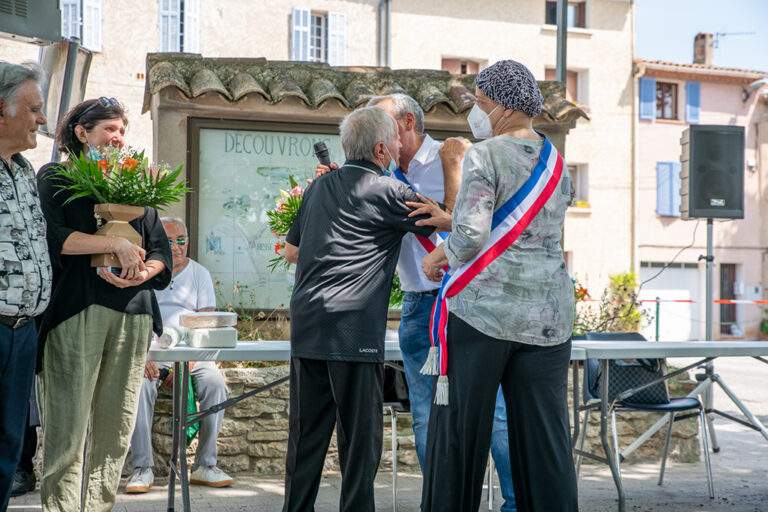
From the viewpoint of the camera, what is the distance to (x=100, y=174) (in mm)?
3209

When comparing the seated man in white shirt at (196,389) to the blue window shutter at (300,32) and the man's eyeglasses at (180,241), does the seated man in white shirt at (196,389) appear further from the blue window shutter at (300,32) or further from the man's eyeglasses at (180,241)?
the blue window shutter at (300,32)

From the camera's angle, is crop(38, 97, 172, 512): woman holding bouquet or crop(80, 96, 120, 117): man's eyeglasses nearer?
crop(38, 97, 172, 512): woman holding bouquet

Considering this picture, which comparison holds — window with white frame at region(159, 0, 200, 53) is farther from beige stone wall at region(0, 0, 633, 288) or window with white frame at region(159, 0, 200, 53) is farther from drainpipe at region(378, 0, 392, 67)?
drainpipe at region(378, 0, 392, 67)

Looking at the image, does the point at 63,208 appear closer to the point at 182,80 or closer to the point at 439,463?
the point at 439,463

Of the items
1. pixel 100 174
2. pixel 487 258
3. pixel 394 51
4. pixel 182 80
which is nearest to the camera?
pixel 487 258

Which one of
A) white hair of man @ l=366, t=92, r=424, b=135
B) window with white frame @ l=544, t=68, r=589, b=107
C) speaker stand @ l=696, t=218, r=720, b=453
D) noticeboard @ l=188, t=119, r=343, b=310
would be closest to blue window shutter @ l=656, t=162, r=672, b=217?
window with white frame @ l=544, t=68, r=589, b=107

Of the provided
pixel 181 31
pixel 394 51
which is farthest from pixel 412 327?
pixel 394 51

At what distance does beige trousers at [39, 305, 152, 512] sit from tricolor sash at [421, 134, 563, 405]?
126cm

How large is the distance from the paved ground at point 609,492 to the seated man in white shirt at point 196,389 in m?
0.11

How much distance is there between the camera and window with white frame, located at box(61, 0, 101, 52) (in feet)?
59.3

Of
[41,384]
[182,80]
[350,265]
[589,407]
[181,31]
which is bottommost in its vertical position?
[589,407]

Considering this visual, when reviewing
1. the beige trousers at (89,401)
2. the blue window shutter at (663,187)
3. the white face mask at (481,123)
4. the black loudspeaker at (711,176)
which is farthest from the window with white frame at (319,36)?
the white face mask at (481,123)

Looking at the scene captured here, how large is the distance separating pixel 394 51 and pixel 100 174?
19.6m

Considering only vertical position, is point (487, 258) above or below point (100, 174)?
below
